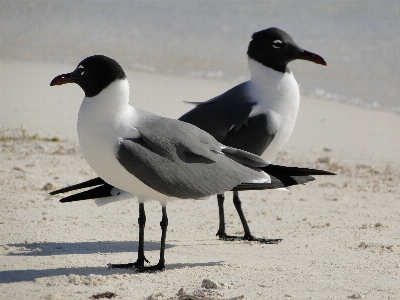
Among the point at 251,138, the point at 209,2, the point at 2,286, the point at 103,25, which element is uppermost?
the point at 209,2

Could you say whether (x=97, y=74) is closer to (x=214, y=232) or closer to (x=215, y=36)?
(x=214, y=232)

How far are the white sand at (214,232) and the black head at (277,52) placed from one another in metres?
1.44

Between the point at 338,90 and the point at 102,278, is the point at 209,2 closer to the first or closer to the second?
the point at 338,90

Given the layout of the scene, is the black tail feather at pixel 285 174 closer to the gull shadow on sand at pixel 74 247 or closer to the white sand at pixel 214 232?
the white sand at pixel 214 232

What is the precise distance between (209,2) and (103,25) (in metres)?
7.84

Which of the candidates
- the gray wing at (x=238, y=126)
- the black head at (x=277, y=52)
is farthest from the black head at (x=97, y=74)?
the black head at (x=277, y=52)

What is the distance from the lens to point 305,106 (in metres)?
12.5

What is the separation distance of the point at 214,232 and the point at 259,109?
3.76 feet

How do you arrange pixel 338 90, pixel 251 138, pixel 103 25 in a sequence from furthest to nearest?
pixel 103 25 < pixel 338 90 < pixel 251 138

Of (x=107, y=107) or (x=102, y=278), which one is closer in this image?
(x=102, y=278)

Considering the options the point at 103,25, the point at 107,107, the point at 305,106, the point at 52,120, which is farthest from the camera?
the point at 103,25

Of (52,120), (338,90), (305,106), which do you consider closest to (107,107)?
(52,120)

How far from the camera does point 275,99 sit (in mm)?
6246

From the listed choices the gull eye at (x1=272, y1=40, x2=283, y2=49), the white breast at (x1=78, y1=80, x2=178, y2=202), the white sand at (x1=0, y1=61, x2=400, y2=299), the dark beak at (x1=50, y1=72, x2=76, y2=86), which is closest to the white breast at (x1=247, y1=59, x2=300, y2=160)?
the gull eye at (x1=272, y1=40, x2=283, y2=49)
